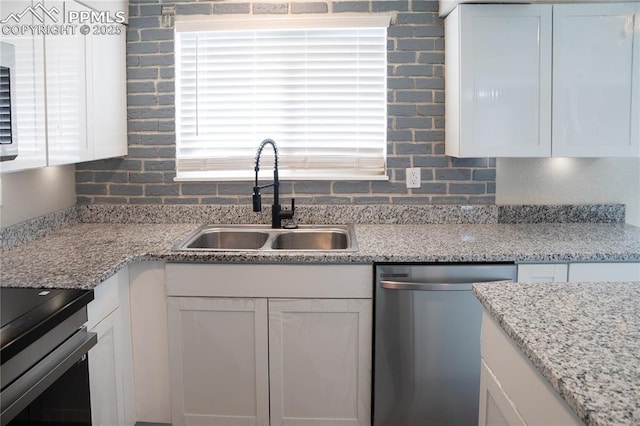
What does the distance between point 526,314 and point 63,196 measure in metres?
2.37

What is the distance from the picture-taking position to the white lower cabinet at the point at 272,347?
8.52 ft

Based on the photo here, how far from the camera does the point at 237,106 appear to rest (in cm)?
323

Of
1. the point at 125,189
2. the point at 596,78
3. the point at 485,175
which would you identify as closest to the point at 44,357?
the point at 125,189

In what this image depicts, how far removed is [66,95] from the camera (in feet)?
8.11

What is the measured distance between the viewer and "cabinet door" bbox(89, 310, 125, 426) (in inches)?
87.4

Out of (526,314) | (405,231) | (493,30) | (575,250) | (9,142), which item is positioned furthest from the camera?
(405,231)

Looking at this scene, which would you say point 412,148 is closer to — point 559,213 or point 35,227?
point 559,213

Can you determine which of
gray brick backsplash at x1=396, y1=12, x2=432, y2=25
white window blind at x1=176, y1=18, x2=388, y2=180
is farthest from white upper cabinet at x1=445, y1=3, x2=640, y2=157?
white window blind at x1=176, y1=18, x2=388, y2=180

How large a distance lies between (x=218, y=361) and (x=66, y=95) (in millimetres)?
1198

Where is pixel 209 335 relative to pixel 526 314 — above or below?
below

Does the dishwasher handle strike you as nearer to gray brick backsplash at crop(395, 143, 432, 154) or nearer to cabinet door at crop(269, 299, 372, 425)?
cabinet door at crop(269, 299, 372, 425)

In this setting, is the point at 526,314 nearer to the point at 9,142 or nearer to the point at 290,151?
the point at 9,142

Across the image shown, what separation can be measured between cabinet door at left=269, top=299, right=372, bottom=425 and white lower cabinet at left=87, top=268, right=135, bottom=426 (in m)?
0.58

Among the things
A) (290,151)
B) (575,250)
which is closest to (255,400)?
(290,151)
